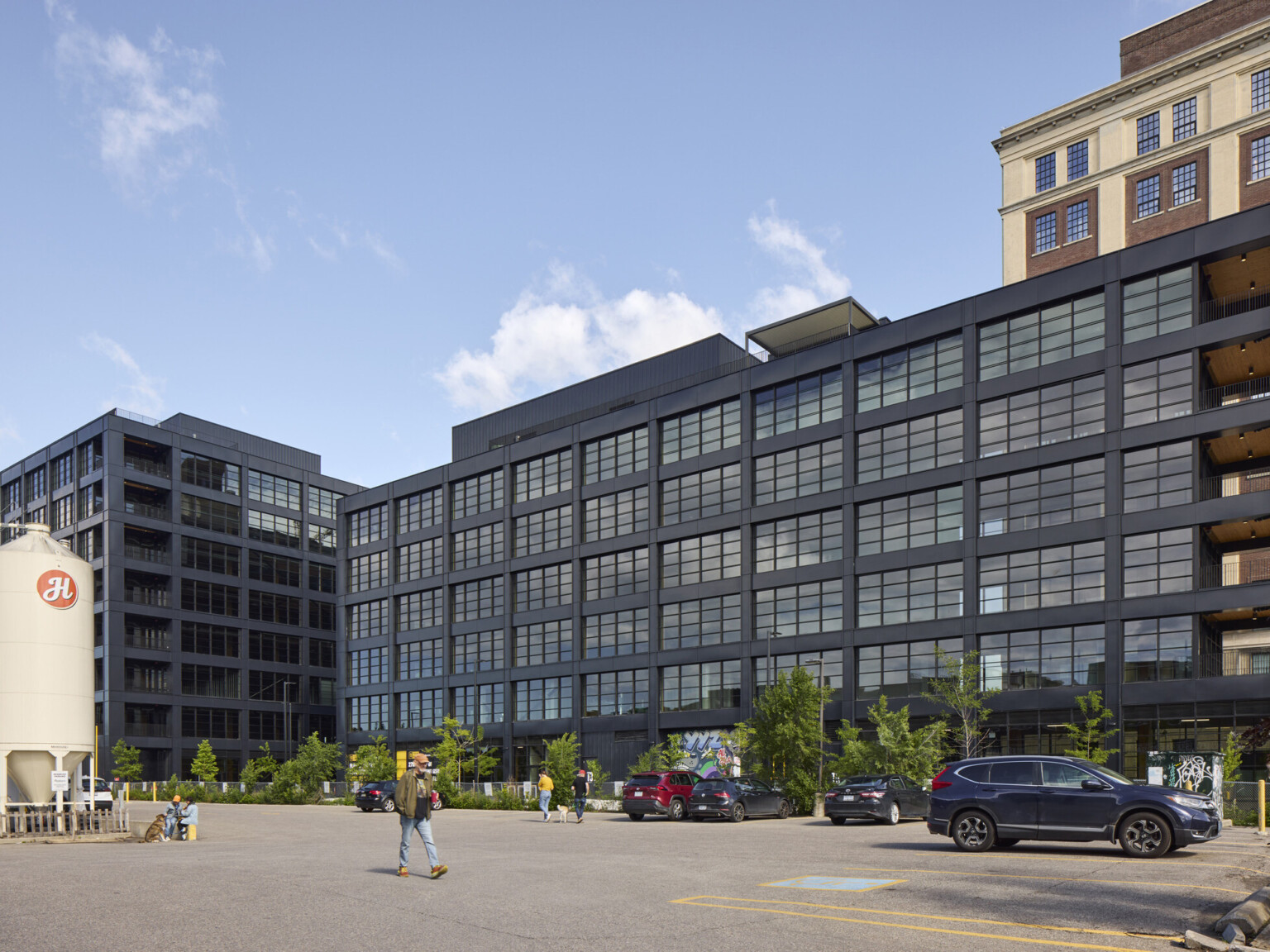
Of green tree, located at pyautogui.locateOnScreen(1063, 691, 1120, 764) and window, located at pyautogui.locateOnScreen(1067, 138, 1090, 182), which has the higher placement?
window, located at pyautogui.locateOnScreen(1067, 138, 1090, 182)

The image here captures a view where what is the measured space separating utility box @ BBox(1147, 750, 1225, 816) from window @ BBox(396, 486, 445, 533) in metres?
54.3

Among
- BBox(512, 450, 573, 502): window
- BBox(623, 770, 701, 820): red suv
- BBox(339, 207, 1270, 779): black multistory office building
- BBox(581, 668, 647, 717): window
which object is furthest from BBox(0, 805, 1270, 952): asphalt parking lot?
BBox(512, 450, 573, 502): window

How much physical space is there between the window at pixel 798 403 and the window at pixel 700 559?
629cm

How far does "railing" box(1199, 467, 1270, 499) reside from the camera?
4491 cm

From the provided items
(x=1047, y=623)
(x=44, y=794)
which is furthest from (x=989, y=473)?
(x=44, y=794)

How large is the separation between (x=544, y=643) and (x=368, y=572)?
2185cm

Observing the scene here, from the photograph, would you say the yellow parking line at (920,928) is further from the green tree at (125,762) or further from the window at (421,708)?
the green tree at (125,762)

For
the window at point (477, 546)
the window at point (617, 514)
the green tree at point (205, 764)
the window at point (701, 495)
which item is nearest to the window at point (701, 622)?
A: the window at point (701, 495)

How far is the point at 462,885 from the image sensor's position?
1548 cm

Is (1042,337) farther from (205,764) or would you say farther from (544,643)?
(205,764)

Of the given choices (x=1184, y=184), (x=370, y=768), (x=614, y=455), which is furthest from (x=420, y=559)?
(x=1184, y=184)

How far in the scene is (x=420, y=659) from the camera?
80812 millimetres

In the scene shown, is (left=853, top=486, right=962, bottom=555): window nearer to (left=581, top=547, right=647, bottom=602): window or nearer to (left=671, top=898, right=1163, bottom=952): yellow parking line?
(left=581, top=547, right=647, bottom=602): window

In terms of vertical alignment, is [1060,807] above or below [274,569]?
below
